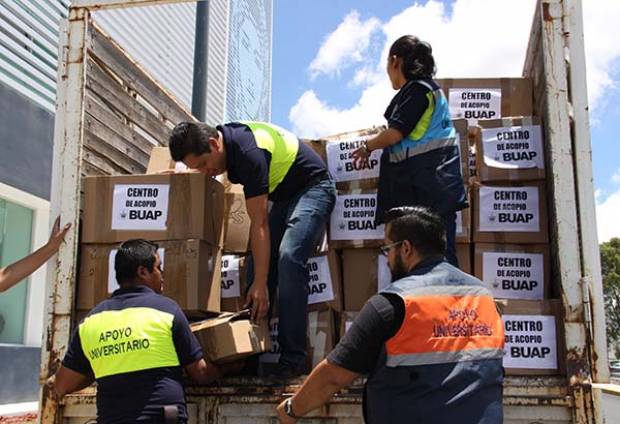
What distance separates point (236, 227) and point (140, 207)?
54 centimetres

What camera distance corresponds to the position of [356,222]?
330 centimetres

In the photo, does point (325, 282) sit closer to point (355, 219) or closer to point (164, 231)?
point (355, 219)

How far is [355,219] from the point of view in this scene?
330 centimetres

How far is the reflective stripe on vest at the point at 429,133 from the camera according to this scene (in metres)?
3.04

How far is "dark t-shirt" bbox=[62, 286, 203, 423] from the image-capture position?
2.46 meters

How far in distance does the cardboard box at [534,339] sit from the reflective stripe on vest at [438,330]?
0.81 meters

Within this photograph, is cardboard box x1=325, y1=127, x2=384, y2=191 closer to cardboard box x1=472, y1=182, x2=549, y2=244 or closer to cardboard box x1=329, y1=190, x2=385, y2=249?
cardboard box x1=329, y1=190, x2=385, y2=249

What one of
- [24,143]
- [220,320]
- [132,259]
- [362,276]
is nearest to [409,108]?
[362,276]

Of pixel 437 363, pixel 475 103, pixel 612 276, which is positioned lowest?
pixel 437 363

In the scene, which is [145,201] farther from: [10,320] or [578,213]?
[10,320]

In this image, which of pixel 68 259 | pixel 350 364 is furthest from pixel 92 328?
pixel 350 364

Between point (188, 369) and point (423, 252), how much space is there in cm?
106

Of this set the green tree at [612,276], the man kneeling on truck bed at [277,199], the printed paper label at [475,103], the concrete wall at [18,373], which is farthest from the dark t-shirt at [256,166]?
the green tree at [612,276]

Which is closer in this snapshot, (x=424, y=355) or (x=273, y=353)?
(x=424, y=355)
